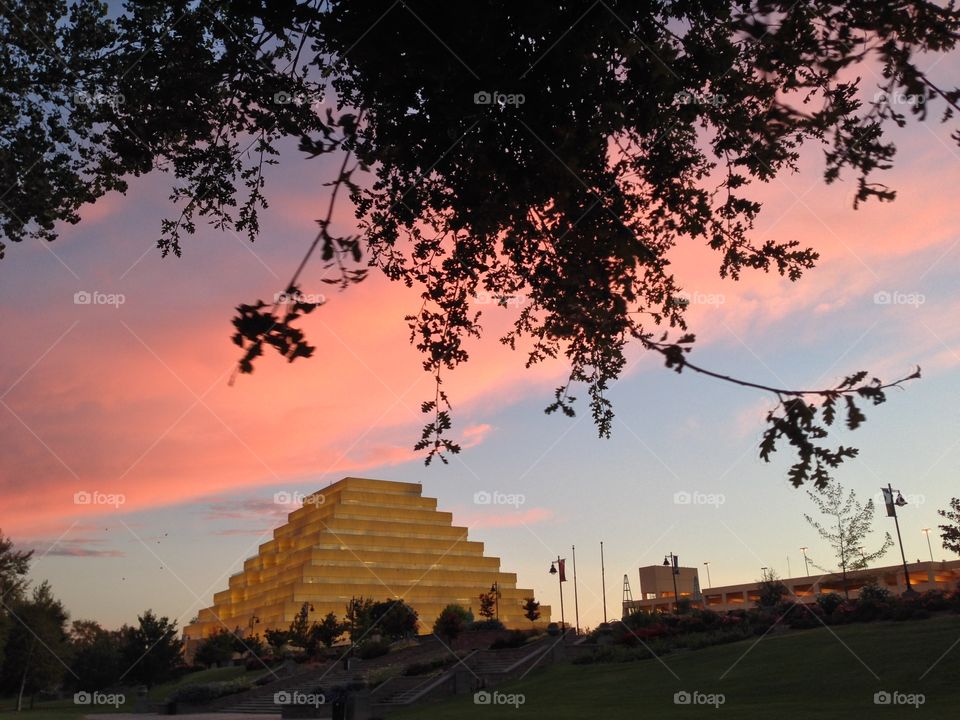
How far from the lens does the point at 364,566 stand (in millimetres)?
110875

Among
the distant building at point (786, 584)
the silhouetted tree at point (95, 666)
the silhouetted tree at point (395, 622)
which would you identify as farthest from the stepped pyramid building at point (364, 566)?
the silhouetted tree at point (395, 622)

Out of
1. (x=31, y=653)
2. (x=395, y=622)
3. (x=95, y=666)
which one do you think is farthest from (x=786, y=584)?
(x=31, y=653)

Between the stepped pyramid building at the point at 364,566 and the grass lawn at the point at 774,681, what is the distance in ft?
249

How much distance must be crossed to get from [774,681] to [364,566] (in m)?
93.1

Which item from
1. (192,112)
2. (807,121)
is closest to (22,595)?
(192,112)

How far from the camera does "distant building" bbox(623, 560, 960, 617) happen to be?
249 ft

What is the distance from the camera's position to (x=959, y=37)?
212 inches

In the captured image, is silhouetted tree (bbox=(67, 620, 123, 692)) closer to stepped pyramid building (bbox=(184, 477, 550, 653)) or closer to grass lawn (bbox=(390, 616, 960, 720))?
stepped pyramid building (bbox=(184, 477, 550, 653))

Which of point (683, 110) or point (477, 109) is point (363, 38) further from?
point (683, 110)

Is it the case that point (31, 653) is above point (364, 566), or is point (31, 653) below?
below


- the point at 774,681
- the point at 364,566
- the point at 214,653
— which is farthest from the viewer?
the point at 364,566

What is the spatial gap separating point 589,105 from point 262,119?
2.68 metres

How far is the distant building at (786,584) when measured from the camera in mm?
76000

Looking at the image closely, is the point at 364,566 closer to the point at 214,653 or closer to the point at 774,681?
the point at 214,653
